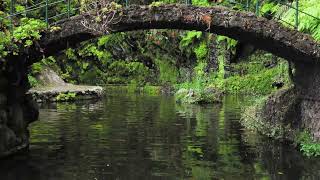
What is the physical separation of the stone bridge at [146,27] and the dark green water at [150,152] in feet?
3.48

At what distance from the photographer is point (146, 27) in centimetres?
1359

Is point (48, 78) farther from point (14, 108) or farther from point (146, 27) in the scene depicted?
point (146, 27)

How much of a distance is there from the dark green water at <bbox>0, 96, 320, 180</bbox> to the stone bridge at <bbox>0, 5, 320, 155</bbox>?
3.48 ft

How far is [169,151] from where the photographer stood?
1427 cm

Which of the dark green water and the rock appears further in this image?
Answer: the rock

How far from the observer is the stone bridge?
Result: 42.6ft

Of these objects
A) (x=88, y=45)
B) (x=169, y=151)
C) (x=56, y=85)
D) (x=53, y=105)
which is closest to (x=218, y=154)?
(x=169, y=151)

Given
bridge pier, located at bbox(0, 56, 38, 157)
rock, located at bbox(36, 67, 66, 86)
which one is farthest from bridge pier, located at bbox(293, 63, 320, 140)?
rock, located at bbox(36, 67, 66, 86)

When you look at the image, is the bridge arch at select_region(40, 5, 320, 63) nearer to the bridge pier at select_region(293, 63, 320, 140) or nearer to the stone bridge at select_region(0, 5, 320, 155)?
the stone bridge at select_region(0, 5, 320, 155)

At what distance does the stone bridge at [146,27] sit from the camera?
12992 millimetres

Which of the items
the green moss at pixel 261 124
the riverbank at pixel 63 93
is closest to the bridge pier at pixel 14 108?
the green moss at pixel 261 124

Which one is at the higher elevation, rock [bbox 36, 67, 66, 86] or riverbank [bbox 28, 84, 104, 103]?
rock [bbox 36, 67, 66, 86]

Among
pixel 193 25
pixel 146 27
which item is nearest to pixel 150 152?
pixel 146 27

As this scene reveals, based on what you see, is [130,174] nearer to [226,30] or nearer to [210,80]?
[226,30]
